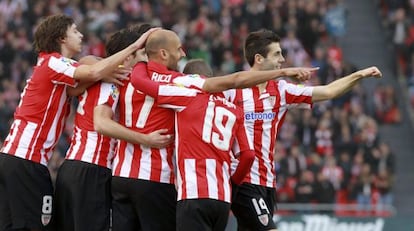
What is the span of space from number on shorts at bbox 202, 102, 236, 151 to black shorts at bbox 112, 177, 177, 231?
2.36ft

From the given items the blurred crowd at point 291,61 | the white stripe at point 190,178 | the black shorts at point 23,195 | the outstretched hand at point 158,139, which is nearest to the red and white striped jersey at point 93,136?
the black shorts at point 23,195

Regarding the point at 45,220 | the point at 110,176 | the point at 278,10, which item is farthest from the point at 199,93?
the point at 278,10

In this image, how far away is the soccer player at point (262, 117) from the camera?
10657mm

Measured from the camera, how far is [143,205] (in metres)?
9.94

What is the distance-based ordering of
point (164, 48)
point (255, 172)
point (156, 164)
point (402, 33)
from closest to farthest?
point (164, 48) → point (156, 164) → point (255, 172) → point (402, 33)

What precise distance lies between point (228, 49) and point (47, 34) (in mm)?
16520

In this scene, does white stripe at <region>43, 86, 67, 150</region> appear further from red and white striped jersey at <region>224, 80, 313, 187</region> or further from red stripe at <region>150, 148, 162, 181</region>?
red and white striped jersey at <region>224, 80, 313, 187</region>

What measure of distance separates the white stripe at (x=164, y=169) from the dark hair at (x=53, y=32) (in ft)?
4.36

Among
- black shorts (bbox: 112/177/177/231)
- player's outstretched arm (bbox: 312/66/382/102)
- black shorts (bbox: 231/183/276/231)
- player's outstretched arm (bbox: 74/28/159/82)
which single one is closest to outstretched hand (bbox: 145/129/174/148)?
black shorts (bbox: 112/177/177/231)

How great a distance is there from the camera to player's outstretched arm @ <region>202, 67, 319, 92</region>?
375 inches

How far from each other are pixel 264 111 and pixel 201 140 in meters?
1.43

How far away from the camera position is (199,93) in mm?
9656

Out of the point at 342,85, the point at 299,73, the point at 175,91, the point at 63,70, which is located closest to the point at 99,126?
the point at 63,70

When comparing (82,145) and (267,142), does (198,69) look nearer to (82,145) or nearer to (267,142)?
(267,142)
